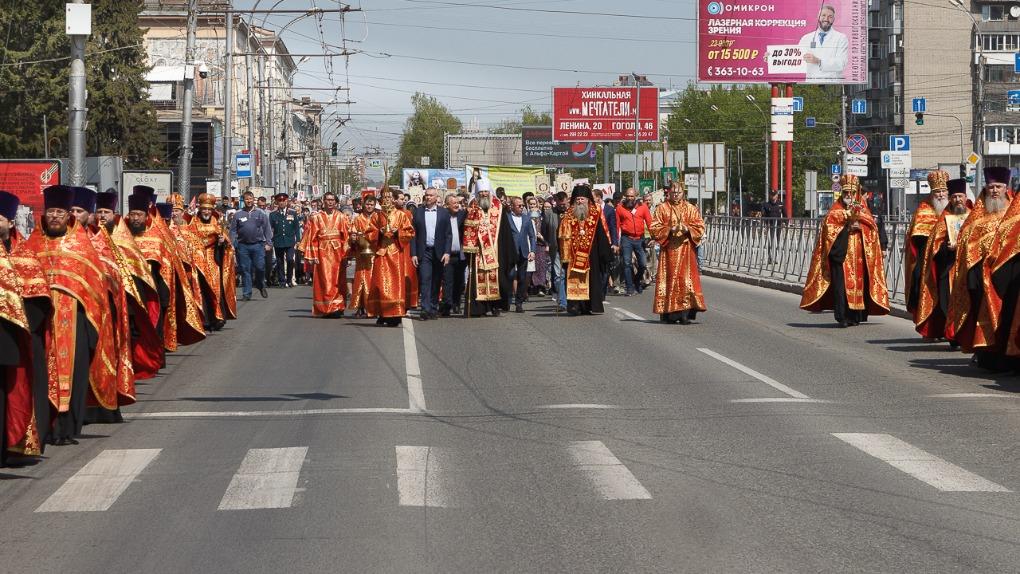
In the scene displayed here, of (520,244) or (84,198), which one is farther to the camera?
(520,244)

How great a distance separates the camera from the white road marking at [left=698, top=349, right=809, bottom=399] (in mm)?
13047

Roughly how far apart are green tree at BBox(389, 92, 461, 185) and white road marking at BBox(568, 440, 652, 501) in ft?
533

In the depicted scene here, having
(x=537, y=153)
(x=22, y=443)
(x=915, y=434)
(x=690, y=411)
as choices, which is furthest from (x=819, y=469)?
(x=537, y=153)

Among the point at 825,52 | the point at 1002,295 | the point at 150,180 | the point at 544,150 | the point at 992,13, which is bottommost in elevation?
the point at 1002,295

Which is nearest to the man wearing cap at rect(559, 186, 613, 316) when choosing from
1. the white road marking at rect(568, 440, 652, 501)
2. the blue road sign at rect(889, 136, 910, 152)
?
the white road marking at rect(568, 440, 652, 501)

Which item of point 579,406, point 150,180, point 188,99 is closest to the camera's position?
point 579,406

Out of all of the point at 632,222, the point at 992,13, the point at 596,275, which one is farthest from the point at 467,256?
the point at 992,13

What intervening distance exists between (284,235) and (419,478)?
79.6 ft

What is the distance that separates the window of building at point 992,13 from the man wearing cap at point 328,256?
9390 centimetres

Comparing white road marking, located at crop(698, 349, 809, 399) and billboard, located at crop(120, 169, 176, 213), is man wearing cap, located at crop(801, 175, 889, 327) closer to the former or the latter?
white road marking, located at crop(698, 349, 809, 399)

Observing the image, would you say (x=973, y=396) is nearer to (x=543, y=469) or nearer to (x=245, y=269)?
(x=543, y=469)

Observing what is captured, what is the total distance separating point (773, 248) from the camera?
32.3 metres

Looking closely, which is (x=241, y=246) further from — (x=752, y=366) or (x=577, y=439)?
(x=577, y=439)

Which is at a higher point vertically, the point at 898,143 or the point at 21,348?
the point at 898,143
